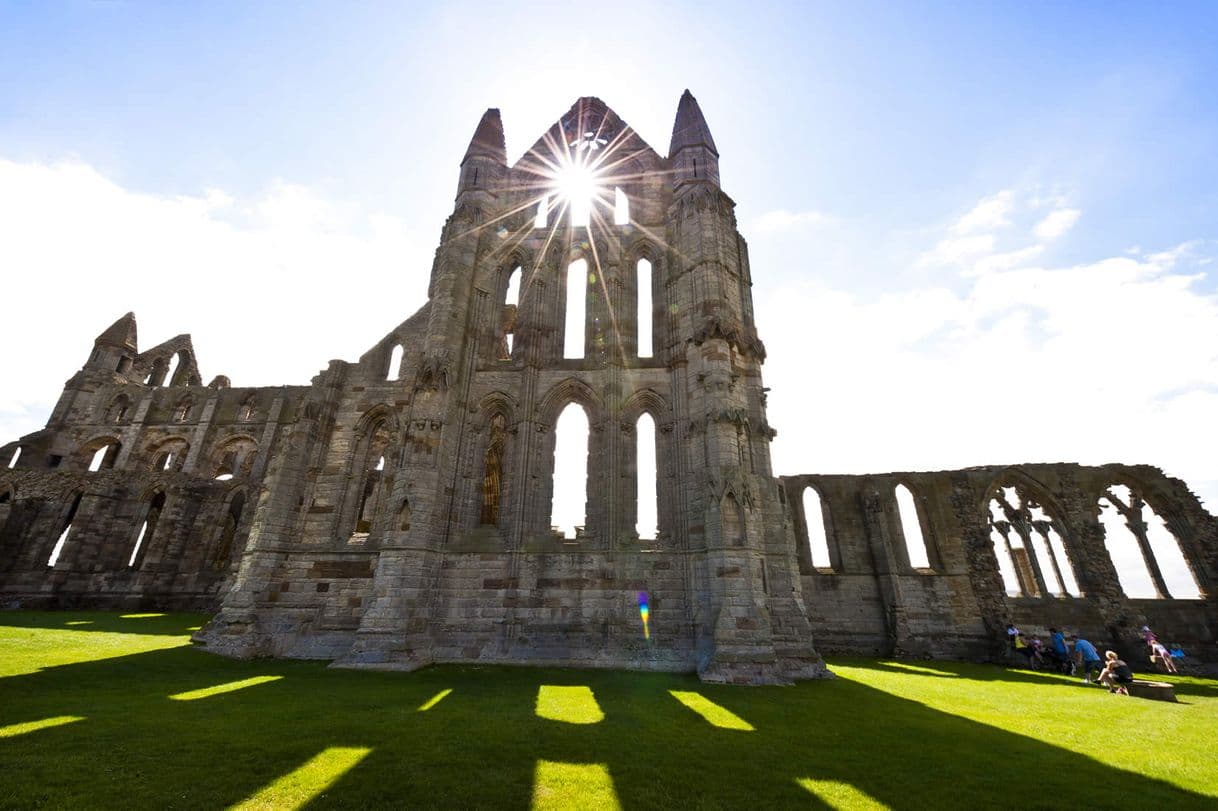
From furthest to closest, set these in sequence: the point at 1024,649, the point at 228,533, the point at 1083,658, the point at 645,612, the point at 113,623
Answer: the point at 228,533
the point at 113,623
the point at 1024,649
the point at 1083,658
the point at 645,612

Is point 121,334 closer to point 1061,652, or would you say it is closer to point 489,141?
point 489,141

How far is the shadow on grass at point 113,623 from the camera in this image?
50.8ft

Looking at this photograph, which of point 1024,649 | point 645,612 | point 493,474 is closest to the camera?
point 645,612

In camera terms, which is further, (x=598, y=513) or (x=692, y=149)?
(x=692, y=149)

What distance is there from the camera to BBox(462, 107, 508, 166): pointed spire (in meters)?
17.5

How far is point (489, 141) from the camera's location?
58.8 ft

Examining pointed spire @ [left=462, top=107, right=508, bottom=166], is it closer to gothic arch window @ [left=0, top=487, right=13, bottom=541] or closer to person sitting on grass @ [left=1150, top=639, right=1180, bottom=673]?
person sitting on grass @ [left=1150, top=639, right=1180, bottom=673]

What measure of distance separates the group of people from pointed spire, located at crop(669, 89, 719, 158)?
17.6 meters

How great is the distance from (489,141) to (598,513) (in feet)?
46.3

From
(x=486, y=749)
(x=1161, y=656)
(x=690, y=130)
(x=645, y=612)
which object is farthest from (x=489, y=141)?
(x=1161, y=656)

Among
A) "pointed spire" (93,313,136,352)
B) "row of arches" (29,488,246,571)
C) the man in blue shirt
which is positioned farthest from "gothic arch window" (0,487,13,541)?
the man in blue shirt

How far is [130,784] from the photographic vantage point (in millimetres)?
3996

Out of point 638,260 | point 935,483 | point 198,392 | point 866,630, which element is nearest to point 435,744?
point 638,260

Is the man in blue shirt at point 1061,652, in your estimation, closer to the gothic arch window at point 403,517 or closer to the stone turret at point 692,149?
the stone turret at point 692,149
